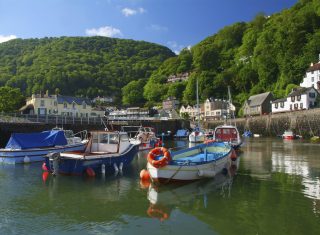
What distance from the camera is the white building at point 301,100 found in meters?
80.0

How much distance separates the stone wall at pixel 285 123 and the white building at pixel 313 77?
61.6 ft

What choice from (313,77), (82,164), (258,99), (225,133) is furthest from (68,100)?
(313,77)

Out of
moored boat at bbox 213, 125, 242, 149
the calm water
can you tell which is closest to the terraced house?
moored boat at bbox 213, 125, 242, 149

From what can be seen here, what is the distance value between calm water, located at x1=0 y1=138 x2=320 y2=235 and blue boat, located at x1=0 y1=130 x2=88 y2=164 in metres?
6.76

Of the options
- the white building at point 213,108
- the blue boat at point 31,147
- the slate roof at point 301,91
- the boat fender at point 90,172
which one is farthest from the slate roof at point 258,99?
the boat fender at point 90,172

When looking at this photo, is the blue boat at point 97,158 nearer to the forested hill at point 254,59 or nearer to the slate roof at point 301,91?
the slate roof at point 301,91

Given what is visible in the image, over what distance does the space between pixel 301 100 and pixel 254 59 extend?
44334 millimetres

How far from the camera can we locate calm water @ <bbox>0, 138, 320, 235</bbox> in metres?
11.8

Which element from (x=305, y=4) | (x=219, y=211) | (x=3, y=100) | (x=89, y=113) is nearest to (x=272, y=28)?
(x=305, y=4)

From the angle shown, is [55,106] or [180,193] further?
[55,106]

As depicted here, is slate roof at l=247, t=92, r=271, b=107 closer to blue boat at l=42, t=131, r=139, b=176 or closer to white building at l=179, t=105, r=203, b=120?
white building at l=179, t=105, r=203, b=120

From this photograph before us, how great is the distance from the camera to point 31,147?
30062mm

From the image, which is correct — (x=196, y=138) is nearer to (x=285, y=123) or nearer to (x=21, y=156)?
(x=285, y=123)

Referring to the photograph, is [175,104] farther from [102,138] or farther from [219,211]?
[219,211]
